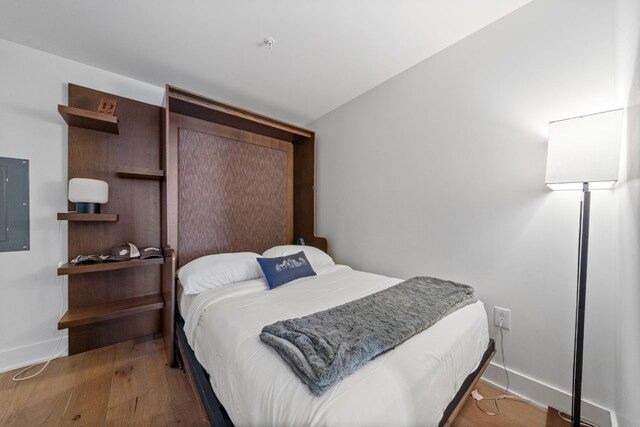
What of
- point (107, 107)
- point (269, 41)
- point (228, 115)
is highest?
point (269, 41)

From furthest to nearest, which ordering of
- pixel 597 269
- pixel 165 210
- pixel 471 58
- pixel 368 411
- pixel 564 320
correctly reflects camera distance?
pixel 165 210
pixel 471 58
pixel 564 320
pixel 597 269
pixel 368 411

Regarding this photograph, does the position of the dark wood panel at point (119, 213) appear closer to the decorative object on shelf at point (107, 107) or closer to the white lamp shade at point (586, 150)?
the decorative object on shelf at point (107, 107)

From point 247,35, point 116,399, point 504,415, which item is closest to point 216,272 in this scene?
point 116,399

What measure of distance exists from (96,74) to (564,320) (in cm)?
376

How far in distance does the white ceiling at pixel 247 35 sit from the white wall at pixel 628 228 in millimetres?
766

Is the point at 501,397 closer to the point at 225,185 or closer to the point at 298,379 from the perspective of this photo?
the point at 298,379

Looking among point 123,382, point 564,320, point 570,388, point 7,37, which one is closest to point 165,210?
point 123,382

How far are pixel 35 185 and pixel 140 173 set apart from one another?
701mm

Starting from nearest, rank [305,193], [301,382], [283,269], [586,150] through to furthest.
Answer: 1. [301,382]
2. [586,150]
3. [283,269]
4. [305,193]

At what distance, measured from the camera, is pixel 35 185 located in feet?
5.87

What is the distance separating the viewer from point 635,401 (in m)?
0.80

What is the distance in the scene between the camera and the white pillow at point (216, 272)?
171cm

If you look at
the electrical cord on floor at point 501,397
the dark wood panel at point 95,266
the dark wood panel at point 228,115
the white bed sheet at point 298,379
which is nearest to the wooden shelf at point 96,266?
the dark wood panel at point 95,266

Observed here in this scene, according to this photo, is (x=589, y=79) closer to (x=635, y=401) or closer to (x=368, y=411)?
(x=635, y=401)
